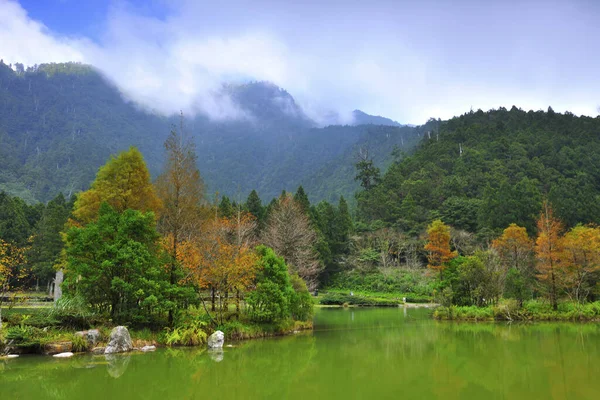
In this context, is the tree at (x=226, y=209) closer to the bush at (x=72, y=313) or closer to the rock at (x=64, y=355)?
the bush at (x=72, y=313)

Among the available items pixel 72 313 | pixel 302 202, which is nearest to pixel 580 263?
pixel 72 313

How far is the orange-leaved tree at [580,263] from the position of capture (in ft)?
76.0

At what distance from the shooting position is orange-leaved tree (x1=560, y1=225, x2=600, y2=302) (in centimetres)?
2317

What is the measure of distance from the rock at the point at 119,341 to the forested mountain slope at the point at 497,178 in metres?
40.3

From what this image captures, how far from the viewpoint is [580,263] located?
23.4 meters

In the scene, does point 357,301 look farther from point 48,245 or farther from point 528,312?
point 48,245

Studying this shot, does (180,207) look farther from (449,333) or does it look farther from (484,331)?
(484,331)

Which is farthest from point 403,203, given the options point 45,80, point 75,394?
point 45,80

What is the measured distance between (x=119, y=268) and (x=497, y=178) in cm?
5567

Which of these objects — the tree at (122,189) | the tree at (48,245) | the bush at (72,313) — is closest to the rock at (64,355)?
the bush at (72,313)

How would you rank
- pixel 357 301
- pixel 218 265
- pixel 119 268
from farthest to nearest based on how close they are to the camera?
1. pixel 357 301
2. pixel 218 265
3. pixel 119 268

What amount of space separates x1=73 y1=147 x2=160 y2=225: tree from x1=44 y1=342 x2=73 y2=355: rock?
25.1 ft

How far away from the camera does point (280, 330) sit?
18562 mm

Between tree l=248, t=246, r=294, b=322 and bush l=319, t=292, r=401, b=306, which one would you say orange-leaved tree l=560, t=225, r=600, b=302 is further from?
tree l=248, t=246, r=294, b=322
